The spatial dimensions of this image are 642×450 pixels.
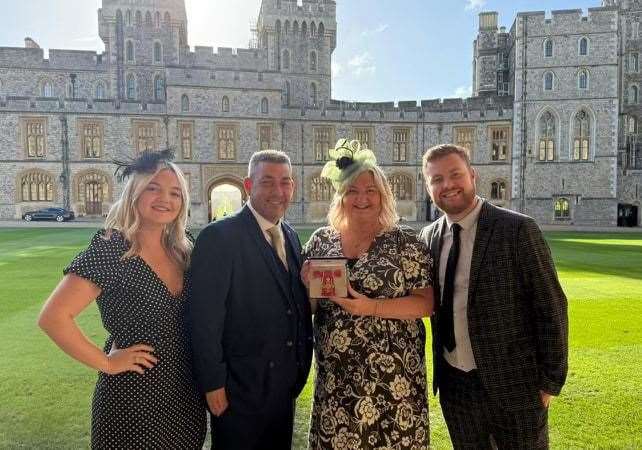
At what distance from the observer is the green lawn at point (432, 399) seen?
3.36 metres

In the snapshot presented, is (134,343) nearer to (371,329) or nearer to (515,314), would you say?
(371,329)

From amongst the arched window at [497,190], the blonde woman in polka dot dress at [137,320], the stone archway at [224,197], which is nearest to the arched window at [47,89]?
the stone archway at [224,197]

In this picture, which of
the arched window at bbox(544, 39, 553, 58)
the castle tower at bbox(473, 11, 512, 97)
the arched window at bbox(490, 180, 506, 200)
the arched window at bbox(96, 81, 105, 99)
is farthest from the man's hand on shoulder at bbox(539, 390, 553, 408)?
the castle tower at bbox(473, 11, 512, 97)

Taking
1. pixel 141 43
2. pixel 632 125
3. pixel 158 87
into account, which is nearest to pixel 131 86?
pixel 158 87

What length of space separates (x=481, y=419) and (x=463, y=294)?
671mm

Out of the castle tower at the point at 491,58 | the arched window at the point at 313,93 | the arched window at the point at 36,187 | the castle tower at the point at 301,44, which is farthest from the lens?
the arched window at the point at 313,93

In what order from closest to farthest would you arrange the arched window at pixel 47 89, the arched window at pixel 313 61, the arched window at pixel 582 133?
1. the arched window at pixel 582 133
2. the arched window at pixel 47 89
3. the arched window at pixel 313 61

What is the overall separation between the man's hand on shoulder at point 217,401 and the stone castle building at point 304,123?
83.1 ft

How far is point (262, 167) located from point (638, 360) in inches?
183

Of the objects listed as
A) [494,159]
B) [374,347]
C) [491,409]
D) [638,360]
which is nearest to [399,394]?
[374,347]

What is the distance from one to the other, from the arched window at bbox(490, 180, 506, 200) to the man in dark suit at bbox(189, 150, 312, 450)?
28953 millimetres

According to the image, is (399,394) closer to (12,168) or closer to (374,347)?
(374,347)

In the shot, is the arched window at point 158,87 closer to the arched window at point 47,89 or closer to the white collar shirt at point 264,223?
the arched window at point 47,89

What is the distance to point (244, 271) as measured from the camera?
2.35 metres
